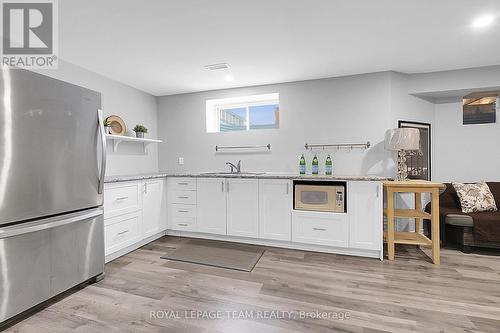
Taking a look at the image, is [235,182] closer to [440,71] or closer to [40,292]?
[40,292]

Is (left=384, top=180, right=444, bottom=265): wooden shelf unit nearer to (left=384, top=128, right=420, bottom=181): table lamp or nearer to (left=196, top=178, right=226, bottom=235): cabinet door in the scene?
(left=384, top=128, right=420, bottom=181): table lamp

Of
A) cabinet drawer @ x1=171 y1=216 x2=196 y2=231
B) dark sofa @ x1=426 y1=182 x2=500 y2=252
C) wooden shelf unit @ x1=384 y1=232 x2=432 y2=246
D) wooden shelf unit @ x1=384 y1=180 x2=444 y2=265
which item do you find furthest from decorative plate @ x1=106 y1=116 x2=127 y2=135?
dark sofa @ x1=426 y1=182 x2=500 y2=252

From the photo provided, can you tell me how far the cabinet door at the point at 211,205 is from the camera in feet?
11.0

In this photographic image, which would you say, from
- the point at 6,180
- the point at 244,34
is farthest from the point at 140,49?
the point at 6,180

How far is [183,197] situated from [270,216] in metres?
1.31

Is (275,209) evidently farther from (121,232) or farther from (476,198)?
(476,198)

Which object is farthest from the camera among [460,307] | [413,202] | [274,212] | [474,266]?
[413,202]

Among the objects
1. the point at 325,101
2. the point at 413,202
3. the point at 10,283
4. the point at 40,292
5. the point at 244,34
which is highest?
the point at 244,34

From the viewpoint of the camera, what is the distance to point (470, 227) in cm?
287

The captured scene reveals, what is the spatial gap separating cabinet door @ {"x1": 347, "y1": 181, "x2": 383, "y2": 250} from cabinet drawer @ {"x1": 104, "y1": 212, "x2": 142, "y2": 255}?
2.56 meters

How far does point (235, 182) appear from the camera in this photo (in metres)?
3.27

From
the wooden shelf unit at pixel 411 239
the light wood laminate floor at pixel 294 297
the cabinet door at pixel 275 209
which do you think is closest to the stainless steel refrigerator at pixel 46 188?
the light wood laminate floor at pixel 294 297

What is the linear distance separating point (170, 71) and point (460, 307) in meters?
3.69

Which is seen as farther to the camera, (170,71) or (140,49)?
(170,71)
